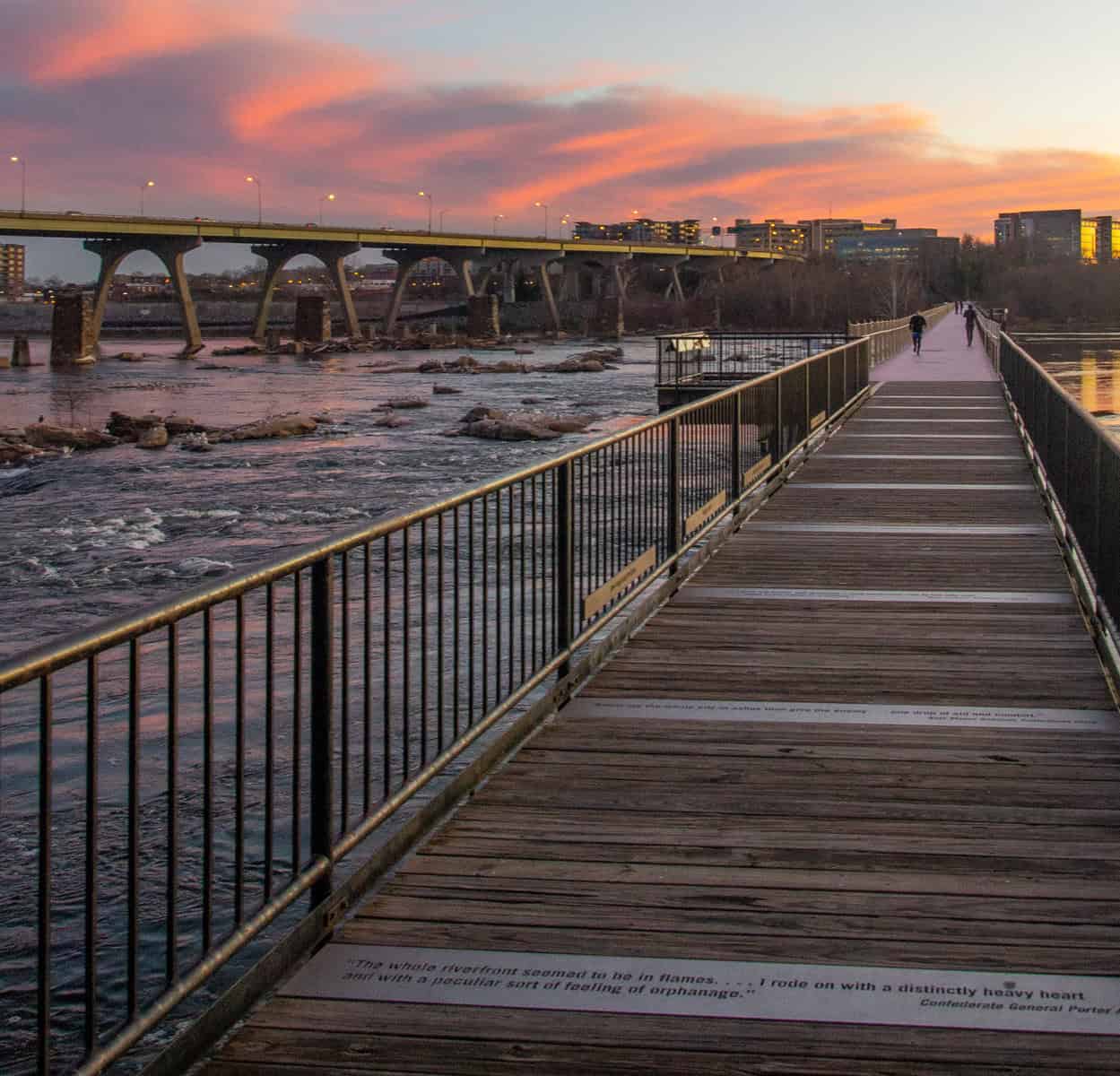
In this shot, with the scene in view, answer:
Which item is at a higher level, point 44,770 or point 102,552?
point 44,770

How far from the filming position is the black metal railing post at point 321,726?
4.50 meters

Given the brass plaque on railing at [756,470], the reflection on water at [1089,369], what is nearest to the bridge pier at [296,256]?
Answer: the reflection on water at [1089,369]

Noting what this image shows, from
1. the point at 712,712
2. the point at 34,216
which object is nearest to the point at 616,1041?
the point at 712,712

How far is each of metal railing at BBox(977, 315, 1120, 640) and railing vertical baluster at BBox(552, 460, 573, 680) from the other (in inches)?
115

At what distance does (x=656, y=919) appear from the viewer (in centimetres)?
453

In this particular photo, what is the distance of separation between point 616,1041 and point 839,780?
8.36ft

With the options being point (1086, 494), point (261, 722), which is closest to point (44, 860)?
point (261, 722)

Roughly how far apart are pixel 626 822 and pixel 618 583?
3.06 meters

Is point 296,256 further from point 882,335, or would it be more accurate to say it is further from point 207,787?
point 207,787

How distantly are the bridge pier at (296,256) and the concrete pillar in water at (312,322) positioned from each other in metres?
3.95

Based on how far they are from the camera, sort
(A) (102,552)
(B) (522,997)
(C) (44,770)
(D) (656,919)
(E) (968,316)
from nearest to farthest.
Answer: (C) (44,770) < (B) (522,997) < (D) (656,919) < (A) (102,552) < (E) (968,316)

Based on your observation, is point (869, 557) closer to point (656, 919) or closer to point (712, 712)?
point (712, 712)

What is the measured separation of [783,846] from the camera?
5.23m

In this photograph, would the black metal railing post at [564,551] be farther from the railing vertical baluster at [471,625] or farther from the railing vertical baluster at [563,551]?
the railing vertical baluster at [471,625]
